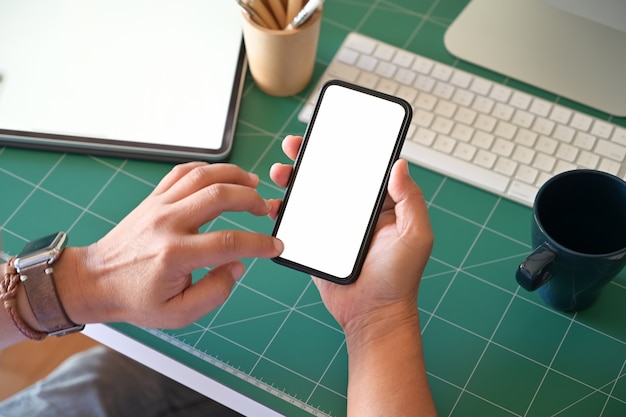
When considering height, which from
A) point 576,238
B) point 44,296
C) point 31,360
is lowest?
point 31,360

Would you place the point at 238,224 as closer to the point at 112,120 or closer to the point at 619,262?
the point at 112,120

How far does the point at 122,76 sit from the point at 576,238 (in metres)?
0.65

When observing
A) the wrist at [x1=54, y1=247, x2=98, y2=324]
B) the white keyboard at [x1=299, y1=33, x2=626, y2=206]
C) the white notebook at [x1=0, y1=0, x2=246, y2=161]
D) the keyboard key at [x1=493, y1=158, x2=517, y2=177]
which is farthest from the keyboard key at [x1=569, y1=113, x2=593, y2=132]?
the wrist at [x1=54, y1=247, x2=98, y2=324]

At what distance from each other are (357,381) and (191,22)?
60 centimetres

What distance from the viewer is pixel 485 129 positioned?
1031mm

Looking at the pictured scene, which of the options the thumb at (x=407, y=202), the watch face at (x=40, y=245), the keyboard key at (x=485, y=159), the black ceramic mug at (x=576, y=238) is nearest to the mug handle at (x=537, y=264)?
the black ceramic mug at (x=576, y=238)

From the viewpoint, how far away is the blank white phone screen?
2.76 feet

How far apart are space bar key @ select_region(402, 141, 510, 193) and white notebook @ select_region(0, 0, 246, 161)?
250 millimetres

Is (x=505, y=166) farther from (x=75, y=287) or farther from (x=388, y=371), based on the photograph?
(x=75, y=287)

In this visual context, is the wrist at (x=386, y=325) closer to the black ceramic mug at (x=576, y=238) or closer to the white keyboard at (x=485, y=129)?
the black ceramic mug at (x=576, y=238)

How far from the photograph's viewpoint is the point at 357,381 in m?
0.83

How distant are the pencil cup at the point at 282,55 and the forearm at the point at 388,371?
38cm

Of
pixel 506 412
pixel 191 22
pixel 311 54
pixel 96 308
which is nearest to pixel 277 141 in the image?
pixel 311 54

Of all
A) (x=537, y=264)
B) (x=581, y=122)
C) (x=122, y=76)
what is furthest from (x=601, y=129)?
(x=122, y=76)
